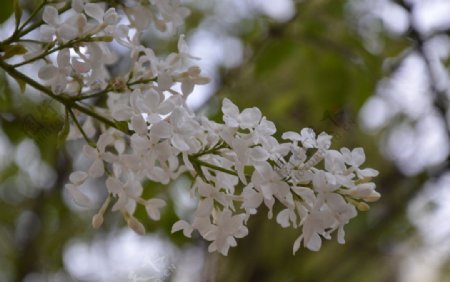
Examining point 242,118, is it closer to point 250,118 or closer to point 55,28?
point 250,118

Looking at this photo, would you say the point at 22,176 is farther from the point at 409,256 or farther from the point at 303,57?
the point at 409,256

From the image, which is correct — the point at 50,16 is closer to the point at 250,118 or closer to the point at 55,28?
the point at 55,28

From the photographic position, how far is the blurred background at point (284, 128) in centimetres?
82

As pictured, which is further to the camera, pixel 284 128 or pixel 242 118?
pixel 284 128

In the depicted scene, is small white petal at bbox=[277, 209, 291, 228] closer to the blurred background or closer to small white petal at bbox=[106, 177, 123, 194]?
small white petal at bbox=[106, 177, 123, 194]

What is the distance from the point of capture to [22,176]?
1.07 m

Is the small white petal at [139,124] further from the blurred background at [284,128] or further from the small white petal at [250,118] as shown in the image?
the blurred background at [284,128]

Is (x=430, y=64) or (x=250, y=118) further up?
(x=250, y=118)

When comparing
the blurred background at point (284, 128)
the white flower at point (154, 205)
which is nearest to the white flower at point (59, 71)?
the white flower at point (154, 205)

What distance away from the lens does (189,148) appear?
1.26 ft

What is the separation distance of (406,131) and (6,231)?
0.67 metres

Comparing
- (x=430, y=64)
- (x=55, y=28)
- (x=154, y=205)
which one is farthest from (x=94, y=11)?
(x=430, y=64)

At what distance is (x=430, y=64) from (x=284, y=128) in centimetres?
24

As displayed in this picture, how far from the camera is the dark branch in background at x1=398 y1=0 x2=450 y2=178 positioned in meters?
0.81
